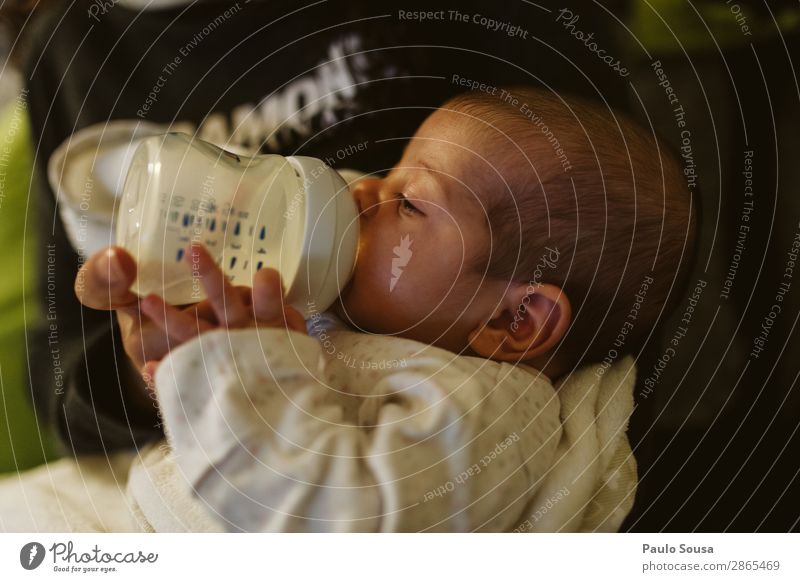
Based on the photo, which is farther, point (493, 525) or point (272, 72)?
point (272, 72)

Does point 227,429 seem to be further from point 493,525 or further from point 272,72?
point 272,72

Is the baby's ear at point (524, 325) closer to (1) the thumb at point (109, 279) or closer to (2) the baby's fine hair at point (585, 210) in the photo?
(2) the baby's fine hair at point (585, 210)

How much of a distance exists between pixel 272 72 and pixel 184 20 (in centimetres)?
6

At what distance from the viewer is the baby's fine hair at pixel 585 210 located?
328mm

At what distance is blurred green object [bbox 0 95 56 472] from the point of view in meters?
0.37

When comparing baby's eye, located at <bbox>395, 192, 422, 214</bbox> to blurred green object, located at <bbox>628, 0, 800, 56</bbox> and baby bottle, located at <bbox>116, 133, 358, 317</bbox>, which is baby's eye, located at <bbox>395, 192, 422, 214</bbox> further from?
blurred green object, located at <bbox>628, 0, 800, 56</bbox>

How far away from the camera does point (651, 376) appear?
381 millimetres

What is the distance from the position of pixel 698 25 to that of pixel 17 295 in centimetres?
43

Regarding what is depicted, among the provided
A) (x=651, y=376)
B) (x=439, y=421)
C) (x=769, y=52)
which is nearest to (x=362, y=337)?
(x=439, y=421)

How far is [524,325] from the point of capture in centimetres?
34
